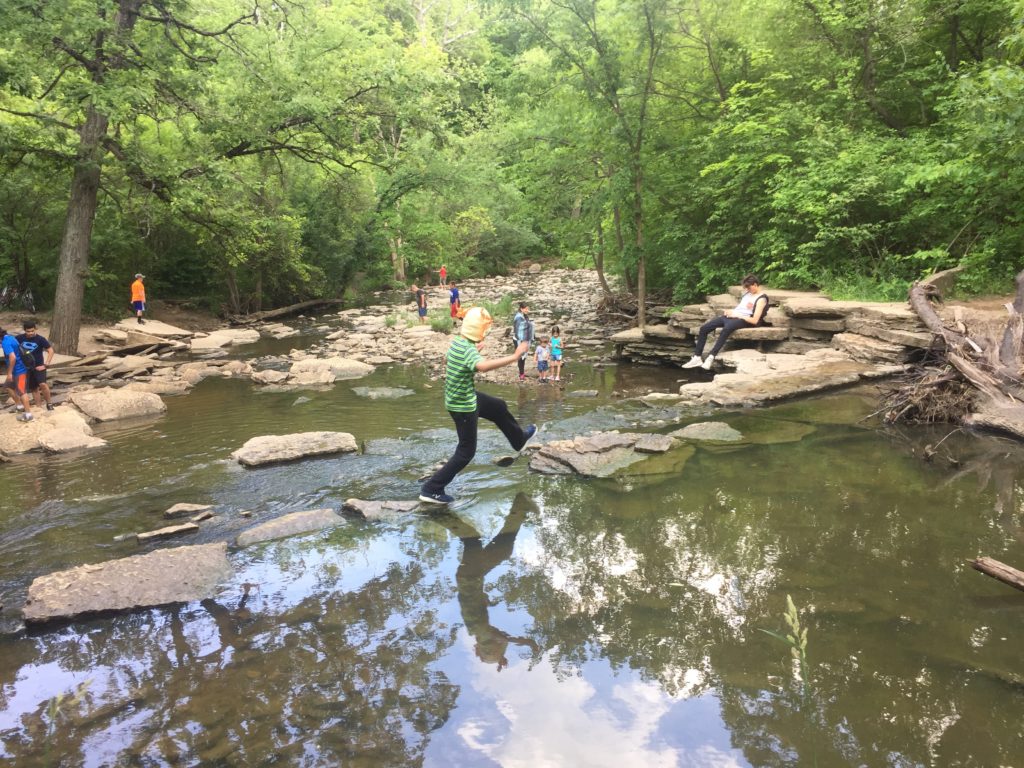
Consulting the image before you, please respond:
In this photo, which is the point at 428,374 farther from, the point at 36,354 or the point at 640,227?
the point at 36,354

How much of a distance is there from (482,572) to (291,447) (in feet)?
13.9

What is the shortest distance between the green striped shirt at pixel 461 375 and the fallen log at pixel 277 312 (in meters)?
21.1

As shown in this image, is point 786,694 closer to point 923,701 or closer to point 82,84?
point 923,701

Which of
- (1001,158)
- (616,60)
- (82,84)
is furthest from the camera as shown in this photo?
(616,60)

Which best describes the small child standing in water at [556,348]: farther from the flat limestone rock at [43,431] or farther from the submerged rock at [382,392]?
the flat limestone rock at [43,431]

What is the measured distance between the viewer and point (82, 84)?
514 inches

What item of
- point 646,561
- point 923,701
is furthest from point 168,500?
point 923,701

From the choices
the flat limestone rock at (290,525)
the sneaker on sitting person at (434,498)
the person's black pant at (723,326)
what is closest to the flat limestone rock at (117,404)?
the flat limestone rock at (290,525)

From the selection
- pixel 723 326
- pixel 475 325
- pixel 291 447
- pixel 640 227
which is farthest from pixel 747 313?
pixel 640 227

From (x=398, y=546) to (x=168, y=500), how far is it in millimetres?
3057

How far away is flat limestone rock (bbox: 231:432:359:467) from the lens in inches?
316

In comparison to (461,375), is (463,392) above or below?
below

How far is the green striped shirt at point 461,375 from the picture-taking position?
6.24m

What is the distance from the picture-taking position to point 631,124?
16109 millimetres
